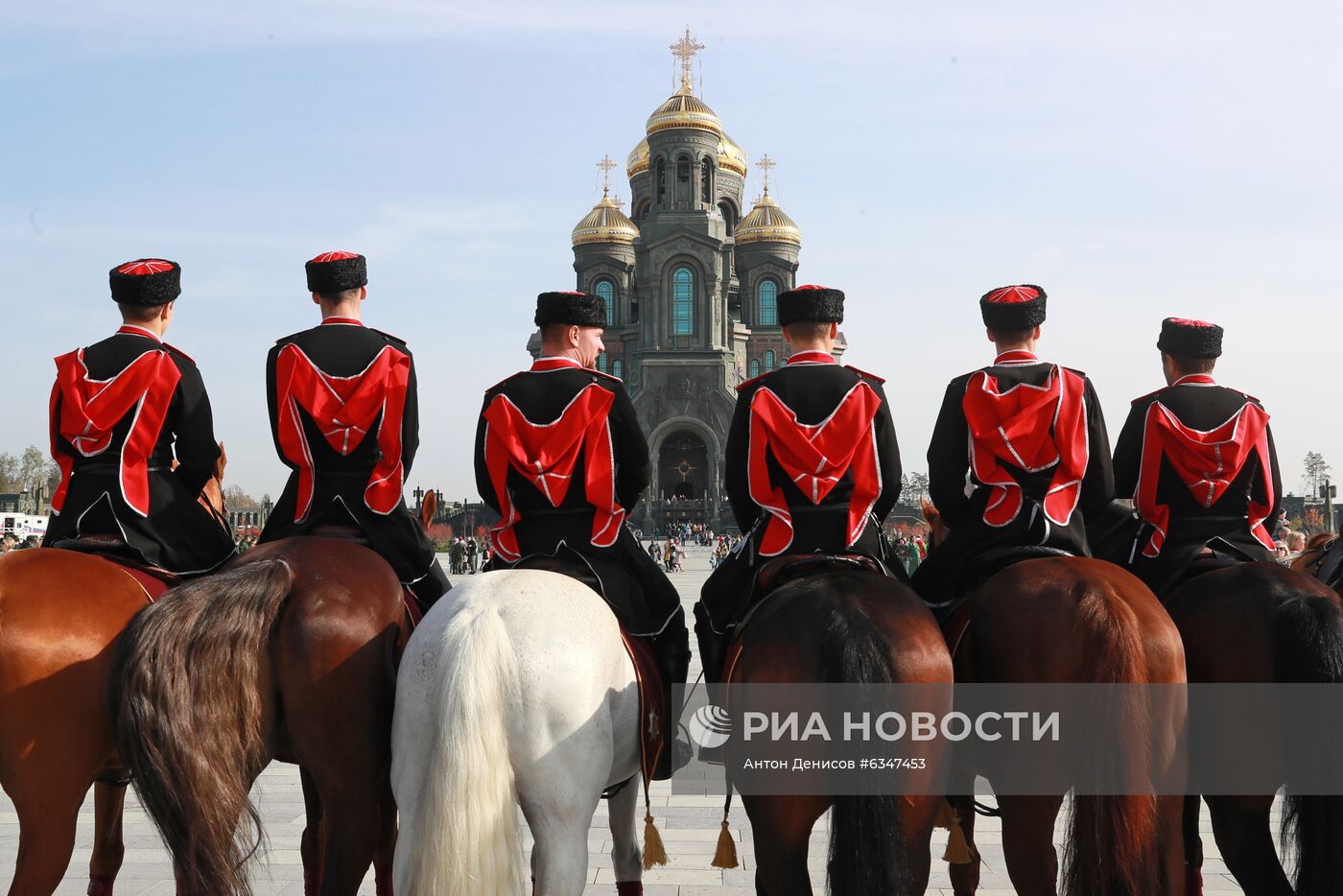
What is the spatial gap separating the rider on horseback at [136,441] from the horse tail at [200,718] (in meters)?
0.92

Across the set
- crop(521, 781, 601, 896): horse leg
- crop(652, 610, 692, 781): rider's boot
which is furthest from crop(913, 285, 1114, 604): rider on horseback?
crop(521, 781, 601, 896): horse leg

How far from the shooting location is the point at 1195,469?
220 inches

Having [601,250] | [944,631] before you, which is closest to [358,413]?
[944,631]

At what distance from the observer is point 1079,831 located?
4289 mm

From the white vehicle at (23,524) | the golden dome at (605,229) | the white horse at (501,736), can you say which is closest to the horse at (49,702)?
the white horse at (501,736)

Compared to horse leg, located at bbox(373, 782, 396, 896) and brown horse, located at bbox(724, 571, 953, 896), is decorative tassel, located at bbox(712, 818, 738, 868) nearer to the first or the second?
brown horse, located at bbox(724, 571, 953, 896)

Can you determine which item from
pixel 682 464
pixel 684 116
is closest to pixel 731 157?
pixel 684 116

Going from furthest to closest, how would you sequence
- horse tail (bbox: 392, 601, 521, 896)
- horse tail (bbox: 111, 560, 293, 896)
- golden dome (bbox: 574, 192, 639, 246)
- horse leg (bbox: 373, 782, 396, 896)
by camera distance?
golden dome (bbox: 574, 192, 639, 246)
horse leg (bbox: 373, 782, 396, 896)
horse tail (bbox: 111, 560, 293, 896)
horse tail (bbox: 392, 601, 521, 896)

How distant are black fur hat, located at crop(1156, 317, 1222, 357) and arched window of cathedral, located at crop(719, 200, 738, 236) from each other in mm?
73517

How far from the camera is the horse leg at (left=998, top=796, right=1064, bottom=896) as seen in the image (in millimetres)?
4445

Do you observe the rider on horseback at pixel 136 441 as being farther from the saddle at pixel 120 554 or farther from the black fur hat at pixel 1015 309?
the black fur hat at pixel 1015 309

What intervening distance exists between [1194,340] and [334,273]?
393 cm

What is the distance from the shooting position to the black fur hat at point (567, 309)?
5.21 metres

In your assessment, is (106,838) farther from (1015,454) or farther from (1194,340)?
(1194,340)
